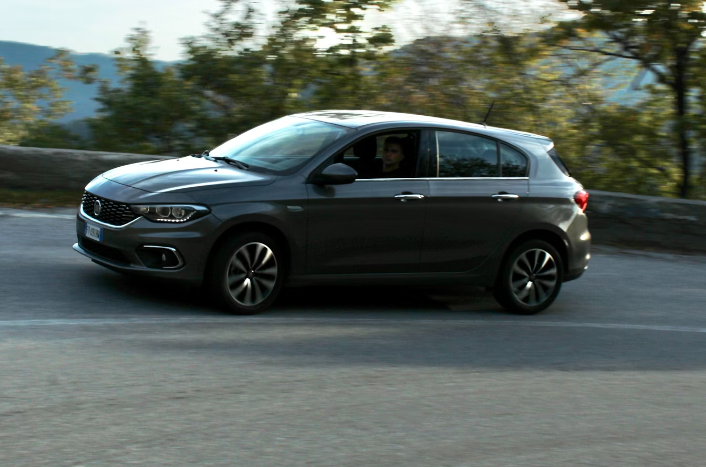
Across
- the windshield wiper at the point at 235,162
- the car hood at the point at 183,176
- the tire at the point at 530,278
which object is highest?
the windshield wiper at the point at 235,162

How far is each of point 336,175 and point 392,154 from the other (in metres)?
0.79

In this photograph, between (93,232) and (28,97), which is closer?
(93,232)

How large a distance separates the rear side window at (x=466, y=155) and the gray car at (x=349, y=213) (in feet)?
0.04

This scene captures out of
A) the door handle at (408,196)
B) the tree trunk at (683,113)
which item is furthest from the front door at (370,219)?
the tree trunk at (683,113)

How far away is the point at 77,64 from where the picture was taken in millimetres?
17453

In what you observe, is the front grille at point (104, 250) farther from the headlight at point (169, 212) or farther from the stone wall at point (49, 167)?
the stone wall at point (49, 167)

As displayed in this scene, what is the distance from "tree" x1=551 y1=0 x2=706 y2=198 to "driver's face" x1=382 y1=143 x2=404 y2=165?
8694 mm

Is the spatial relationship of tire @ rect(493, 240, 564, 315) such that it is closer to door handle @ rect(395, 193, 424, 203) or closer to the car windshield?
door handle @ rect(395, 193, 424, 203)

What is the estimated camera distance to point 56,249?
959cm

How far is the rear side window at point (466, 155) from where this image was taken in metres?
8.47

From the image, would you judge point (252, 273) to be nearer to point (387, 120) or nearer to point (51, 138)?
point (387, 120)

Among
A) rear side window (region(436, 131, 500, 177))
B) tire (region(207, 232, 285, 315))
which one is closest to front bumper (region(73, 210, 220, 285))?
tire (region(207, 232, 285, 315))

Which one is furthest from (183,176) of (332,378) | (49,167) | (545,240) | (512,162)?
(49,167)

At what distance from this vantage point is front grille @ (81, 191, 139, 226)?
24.3 feet
